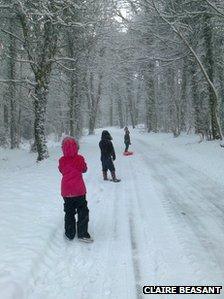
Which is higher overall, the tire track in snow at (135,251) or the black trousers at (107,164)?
the black trousers at (107,164)

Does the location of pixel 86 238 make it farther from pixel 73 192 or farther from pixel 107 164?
pixel 107 164

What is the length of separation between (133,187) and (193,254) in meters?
6.82

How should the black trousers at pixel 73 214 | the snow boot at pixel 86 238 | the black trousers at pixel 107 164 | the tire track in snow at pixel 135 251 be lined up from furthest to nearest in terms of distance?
the black trousers at pixel 107 164 → the black trousers at pixel 73 214 → the snow boot at pixel 86 238 → the tire track in snow at pixel 135 251

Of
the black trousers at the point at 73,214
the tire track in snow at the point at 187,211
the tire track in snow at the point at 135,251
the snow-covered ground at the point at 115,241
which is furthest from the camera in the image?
the black trousers at the point at 73,214

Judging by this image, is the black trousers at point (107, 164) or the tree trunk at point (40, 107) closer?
the black trousers at point (107, 164)

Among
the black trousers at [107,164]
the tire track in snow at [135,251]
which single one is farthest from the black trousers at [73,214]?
the black trousers at [107,164]

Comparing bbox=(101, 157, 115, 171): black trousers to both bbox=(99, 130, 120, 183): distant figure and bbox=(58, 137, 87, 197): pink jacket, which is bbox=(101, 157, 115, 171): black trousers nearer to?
bbox=(99, 130, 120, 183): distant figure

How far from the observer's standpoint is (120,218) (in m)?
9.52

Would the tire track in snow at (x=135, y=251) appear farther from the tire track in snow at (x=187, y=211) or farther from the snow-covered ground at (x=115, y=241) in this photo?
the tire track in snow at (x=187, y=211)

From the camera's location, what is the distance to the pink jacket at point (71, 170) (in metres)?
8.12

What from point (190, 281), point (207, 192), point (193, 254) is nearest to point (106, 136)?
point (207, 192)

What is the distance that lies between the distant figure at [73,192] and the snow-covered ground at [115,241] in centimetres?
26

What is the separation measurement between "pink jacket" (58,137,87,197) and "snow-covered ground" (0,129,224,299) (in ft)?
2.85

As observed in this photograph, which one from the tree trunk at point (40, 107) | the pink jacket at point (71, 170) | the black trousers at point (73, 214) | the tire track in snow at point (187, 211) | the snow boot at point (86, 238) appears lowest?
the snow boot at point (86, 238)
